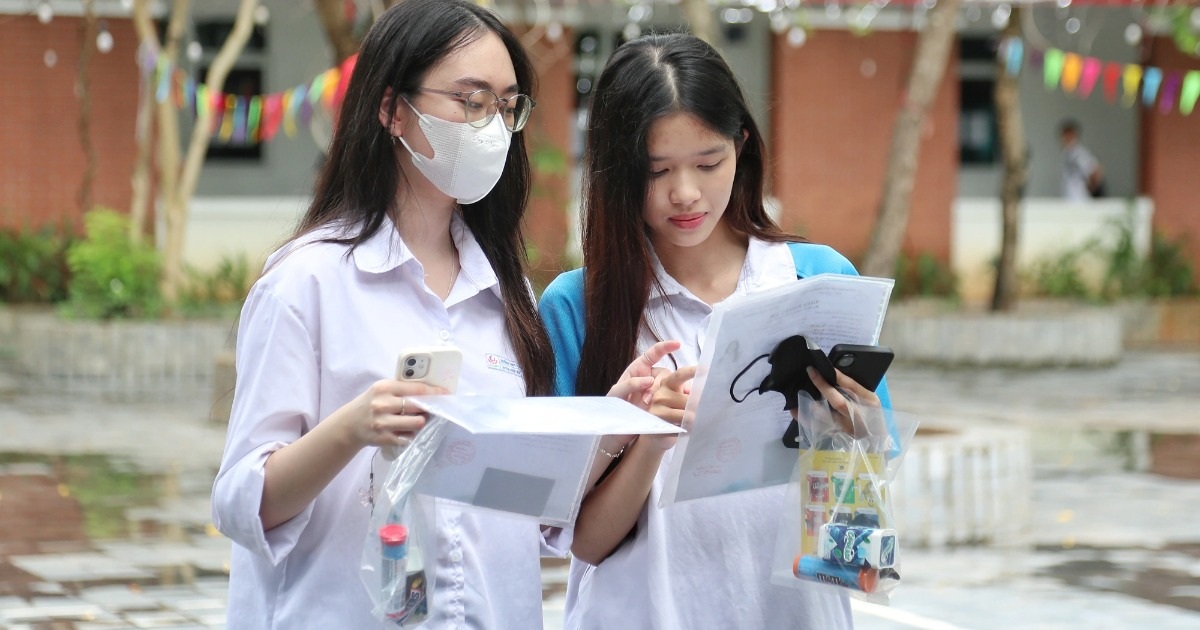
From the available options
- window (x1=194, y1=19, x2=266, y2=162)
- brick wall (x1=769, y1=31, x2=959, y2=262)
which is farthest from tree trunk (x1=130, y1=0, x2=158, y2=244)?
brick wall (x1=769, y1=31, x2=959, y2=262)

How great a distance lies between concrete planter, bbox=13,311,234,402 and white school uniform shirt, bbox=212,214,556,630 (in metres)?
9.86

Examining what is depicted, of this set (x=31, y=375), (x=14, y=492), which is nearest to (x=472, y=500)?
(x=14, y=492)

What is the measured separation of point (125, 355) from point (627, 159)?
10206 mm

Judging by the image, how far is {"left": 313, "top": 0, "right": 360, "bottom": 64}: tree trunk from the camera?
402 inches

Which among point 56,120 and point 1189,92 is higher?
point 1189,92

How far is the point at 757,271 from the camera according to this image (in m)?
2.74

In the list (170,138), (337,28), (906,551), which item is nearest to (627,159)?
(906,551)

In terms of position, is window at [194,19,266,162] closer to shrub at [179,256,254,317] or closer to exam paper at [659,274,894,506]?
shrub at [179,256,254,317]

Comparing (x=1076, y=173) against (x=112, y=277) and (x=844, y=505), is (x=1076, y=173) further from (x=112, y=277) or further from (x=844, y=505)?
(x=844, y=505)

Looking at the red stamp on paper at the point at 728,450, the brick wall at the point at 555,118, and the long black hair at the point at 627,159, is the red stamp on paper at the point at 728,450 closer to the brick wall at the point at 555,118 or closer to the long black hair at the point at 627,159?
the long black hair at the point at 627,159

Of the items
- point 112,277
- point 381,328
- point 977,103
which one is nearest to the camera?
point 381,328

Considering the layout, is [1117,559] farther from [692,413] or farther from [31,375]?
[31,375]

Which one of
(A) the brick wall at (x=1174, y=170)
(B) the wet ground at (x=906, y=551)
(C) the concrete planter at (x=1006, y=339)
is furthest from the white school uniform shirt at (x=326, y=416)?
(A) the brick wall at (x=1174, y=170)

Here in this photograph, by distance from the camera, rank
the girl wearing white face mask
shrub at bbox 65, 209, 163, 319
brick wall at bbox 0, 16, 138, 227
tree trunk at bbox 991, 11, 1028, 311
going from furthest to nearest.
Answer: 1. brick wall at bbox 0, 16, 138, 227
2. tree trunk at bbox 991, 11, 1028, 311
3. shrub at bbox 65, 209, 163, 319
4. the girl wearing white face mask
